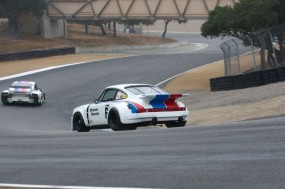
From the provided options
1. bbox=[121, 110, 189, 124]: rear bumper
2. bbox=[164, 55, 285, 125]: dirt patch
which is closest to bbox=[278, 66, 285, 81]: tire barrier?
bbox=[164, 55, 285, 125]: dirt patch

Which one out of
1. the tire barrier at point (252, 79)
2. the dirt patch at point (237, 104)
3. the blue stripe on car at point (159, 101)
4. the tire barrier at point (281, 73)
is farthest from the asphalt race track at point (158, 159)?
the tire barrier at point (252, 79)

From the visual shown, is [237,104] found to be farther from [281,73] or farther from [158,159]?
[158,159]

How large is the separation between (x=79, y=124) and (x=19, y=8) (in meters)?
54.2

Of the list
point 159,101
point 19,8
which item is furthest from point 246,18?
point 19,8

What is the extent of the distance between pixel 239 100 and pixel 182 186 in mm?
18042

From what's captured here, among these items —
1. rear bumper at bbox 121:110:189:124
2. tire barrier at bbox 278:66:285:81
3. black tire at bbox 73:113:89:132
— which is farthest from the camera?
tire barrier at bbox 278:66:285:81

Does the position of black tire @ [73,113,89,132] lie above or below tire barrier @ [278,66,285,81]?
below

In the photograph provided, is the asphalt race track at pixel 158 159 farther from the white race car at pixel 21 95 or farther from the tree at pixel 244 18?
the tree at pixel 244 18

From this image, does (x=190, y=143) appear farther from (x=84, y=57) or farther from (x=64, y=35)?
(x=64, y=35)

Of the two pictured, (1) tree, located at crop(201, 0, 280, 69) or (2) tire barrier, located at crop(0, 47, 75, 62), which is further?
(2) tire barrier, located at crop(0, 47, 75, 62)

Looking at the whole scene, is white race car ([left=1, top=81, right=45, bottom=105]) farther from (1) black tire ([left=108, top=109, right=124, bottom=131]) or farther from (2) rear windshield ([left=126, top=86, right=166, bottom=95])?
(1) black tire ([left=108, top=109, right=124, bottom=131])

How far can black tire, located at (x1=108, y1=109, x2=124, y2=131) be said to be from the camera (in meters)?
18.1

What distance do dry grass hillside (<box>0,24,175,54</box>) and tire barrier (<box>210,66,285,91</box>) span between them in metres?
35.4

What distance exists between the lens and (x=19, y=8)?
72.9 meters
